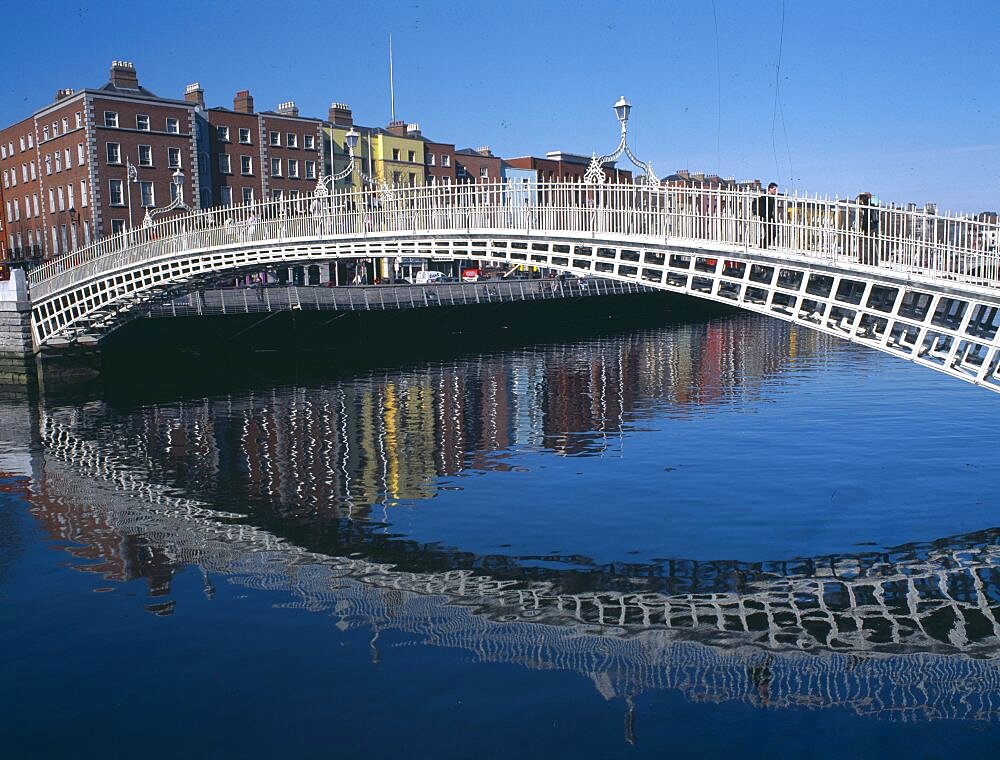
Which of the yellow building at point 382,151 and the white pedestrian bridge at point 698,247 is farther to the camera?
the yellow building at point 382,151

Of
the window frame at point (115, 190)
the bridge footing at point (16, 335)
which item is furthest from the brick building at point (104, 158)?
the bridge footing at point (16, 335)

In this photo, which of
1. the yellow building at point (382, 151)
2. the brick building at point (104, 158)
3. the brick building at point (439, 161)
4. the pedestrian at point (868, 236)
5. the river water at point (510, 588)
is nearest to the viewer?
the river water at point (510, 588)

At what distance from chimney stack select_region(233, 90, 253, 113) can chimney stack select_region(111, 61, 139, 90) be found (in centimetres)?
724

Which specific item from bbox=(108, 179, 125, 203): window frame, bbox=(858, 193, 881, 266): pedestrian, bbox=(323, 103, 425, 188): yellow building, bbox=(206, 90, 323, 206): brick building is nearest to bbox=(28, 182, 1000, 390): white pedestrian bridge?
bbox=(858, 193, 881, 266): pedestrian

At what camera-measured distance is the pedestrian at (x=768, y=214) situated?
15.5 metres

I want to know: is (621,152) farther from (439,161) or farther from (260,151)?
(439,161)

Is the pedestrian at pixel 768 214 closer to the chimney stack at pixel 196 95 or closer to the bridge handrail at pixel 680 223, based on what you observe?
the bridge handrail at pixel 680 223

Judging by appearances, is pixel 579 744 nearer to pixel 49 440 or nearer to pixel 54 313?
pixel 49 440

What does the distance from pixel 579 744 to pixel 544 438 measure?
13.8 m

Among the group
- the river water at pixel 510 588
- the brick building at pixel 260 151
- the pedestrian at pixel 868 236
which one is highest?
the brick building at pixel 260 151

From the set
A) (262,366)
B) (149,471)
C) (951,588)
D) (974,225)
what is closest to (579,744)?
(951,588)

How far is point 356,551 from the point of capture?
13273mm

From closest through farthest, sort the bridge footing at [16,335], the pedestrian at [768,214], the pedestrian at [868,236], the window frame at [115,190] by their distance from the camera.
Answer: the pedestrian at [868,236] < the pedestrian at [768,214] < the bridge footing at [16,335] < the window frame at [115,190]

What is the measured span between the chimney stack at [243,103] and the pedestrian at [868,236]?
172 feet
